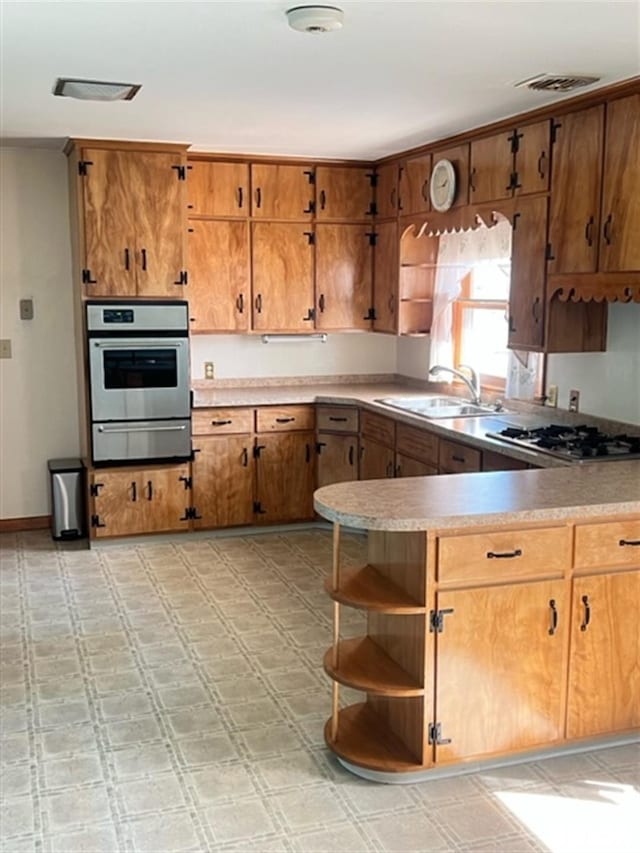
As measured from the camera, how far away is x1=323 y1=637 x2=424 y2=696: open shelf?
2840mm

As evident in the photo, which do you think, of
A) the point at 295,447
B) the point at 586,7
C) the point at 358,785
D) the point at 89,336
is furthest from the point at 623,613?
the point at 89,336

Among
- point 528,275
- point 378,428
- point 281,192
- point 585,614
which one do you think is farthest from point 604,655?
point 281,192

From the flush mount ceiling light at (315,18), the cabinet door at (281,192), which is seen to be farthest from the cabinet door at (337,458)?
the flush mount ceiling light at (315,18)

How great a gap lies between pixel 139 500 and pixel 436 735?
3041 millimetres

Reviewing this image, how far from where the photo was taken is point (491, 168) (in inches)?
179

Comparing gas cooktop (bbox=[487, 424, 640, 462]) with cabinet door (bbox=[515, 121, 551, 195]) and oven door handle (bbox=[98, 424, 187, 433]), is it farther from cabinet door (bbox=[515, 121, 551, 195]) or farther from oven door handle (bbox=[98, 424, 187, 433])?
oven door handle (bbox=[98, 424, 187, 433])

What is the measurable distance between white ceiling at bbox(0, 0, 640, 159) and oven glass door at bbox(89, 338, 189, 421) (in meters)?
1.23

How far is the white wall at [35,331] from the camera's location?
553 centimetres

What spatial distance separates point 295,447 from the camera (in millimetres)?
5762

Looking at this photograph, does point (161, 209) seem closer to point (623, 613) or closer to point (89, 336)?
point (89, 336)

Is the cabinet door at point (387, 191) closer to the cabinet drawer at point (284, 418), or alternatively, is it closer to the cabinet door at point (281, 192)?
the cabinet door at point (281, 192)

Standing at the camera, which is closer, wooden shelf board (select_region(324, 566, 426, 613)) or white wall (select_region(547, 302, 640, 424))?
wooden shelf board (select_region(324, 566, 426, 613))

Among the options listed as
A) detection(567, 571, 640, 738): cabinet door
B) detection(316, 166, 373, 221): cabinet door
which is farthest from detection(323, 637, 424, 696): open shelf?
detection(316, 166, 373, 221): cabinet door

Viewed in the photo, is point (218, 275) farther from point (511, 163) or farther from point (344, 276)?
point (511, 163)
